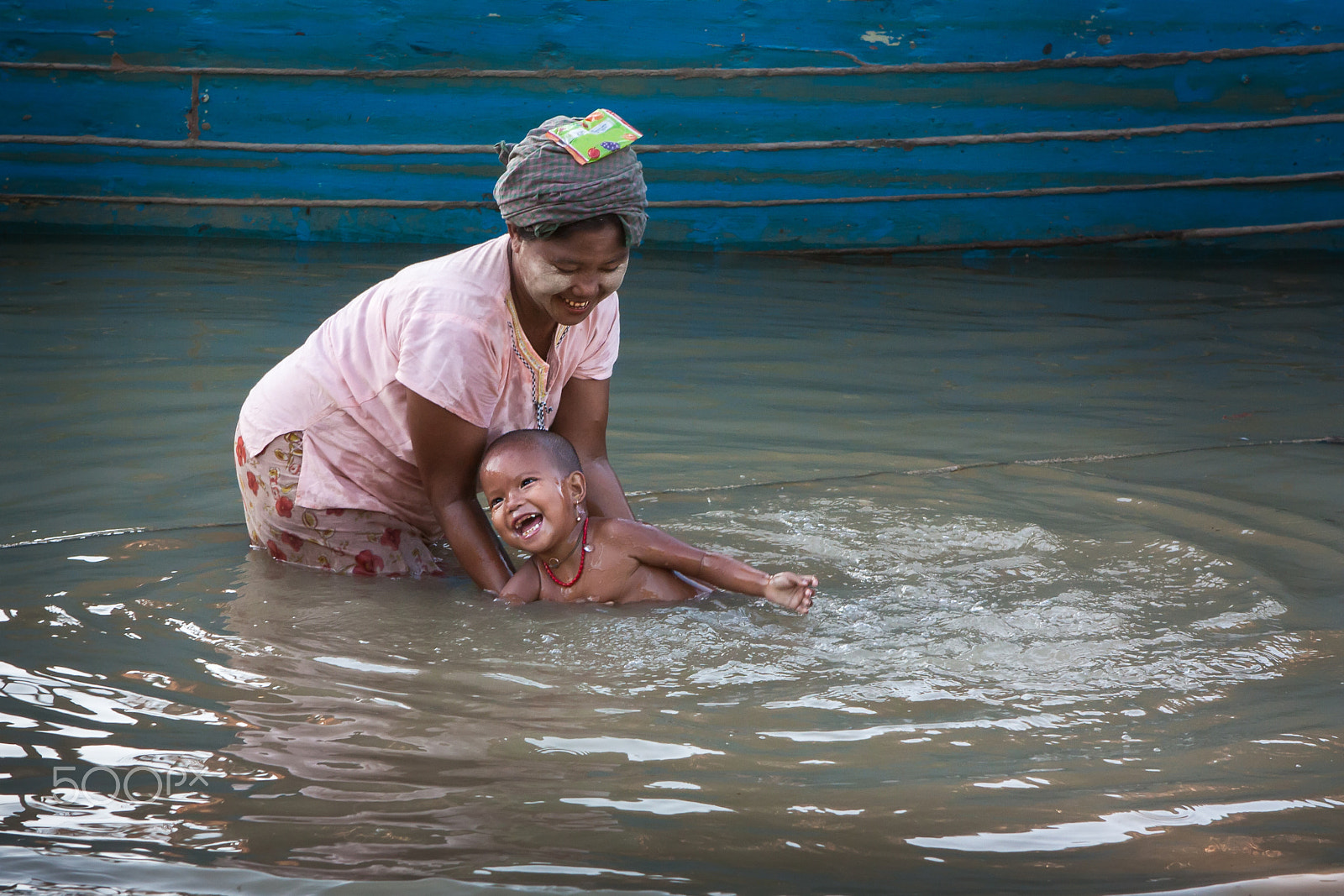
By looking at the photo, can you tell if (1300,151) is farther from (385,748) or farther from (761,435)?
(385,748)

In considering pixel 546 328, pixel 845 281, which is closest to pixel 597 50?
pixel 845 281

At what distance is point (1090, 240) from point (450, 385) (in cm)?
646

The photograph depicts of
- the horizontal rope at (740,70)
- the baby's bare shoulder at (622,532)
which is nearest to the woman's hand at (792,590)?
the baby's bare shoulder at (622,532)

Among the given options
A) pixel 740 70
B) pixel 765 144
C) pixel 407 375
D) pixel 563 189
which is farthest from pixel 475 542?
pixel 740 70

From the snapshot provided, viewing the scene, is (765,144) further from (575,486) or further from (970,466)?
(575,486)

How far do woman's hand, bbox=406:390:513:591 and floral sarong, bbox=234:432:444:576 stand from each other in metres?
0.27

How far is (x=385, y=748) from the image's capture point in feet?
7.71

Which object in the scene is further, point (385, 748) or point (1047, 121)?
point (1047, 121)

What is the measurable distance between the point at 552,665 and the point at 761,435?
7.06 ft

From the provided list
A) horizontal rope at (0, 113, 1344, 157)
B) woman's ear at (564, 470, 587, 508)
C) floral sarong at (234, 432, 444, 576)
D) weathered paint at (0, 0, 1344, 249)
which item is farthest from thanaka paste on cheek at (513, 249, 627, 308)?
weathered paint at (0, 0, 1344, 249)

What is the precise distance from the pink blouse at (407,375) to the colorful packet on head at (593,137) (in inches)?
13.9

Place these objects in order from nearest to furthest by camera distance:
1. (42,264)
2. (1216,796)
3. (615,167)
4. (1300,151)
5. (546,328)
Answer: (1216,796), (615,167), (546,328), (42,264), (1300,151)

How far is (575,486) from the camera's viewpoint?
324cm


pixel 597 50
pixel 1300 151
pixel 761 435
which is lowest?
pixel 761 435
